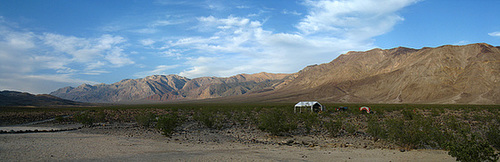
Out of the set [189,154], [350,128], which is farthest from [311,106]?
[189,154]

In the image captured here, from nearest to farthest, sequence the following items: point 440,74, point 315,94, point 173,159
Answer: point 173,159
point 440,74
point 315,94

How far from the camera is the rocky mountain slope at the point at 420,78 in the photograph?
83.7 meters

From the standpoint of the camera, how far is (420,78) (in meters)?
97.1

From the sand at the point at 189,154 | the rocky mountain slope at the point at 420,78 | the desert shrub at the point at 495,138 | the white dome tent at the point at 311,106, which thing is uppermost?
the rocky mountain slope at the point at 420,78

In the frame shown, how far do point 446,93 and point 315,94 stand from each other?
50.7 metres

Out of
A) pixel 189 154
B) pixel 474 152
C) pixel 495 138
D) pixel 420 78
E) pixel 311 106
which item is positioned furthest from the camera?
pixel 420 78

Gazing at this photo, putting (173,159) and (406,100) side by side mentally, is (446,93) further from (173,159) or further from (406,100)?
(173,159)

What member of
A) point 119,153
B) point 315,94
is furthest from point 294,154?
point 315,94

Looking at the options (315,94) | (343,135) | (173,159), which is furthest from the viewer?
(315,94)

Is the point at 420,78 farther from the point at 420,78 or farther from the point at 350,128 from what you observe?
the point at 350,128

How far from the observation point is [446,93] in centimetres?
8625

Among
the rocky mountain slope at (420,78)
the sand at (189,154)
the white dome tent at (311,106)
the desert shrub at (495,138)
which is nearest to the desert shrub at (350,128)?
the sand at (189,154)

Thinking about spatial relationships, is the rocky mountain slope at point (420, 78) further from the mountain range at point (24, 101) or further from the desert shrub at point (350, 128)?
the mountain range at point (24, 101)

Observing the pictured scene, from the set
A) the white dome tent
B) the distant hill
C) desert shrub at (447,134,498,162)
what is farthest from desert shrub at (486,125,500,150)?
the distant hill
